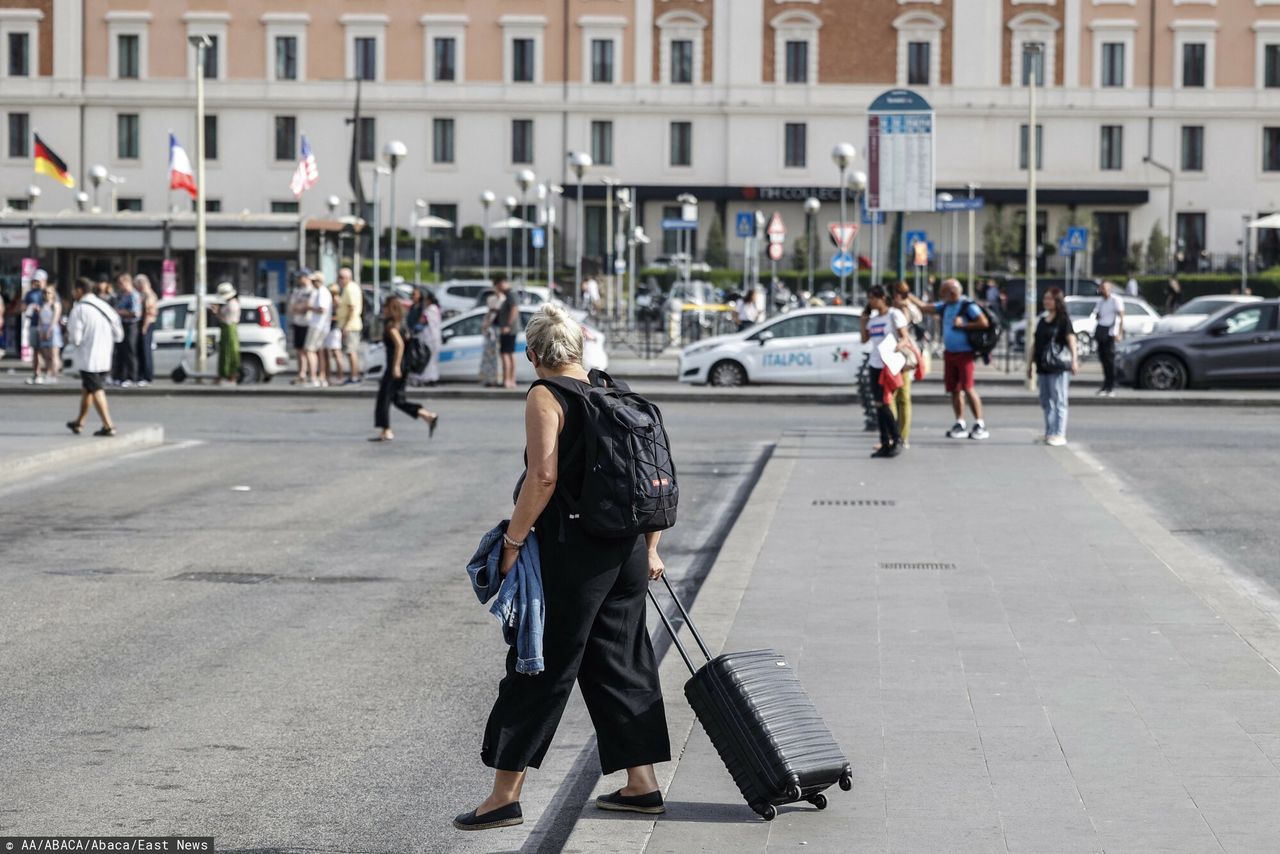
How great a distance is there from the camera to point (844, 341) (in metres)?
29.8

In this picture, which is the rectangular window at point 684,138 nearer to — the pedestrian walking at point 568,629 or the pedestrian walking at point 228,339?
the pedestrian walking at point 228,339

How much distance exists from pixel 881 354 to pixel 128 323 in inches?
595

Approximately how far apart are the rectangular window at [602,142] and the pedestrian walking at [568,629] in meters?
66.4

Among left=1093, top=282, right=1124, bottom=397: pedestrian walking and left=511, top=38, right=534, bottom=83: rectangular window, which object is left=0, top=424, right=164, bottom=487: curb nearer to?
left=1093, top=282, right=1124, bottom=397: pedestrian walking

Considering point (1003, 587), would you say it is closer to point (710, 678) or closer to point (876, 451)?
point (710, 678)

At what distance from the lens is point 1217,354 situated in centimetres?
2894

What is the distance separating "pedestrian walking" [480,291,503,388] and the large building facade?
42.1 meters

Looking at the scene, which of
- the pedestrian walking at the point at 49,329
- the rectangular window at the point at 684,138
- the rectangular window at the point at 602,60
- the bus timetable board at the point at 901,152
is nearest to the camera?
the bus timetable board at the point at 901,152

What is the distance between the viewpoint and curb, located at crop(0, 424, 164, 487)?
16.9 meters

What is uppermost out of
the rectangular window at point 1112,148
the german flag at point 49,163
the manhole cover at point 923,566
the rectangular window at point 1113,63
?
the rectangular window at point 1113,63

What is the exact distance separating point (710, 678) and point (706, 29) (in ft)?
220

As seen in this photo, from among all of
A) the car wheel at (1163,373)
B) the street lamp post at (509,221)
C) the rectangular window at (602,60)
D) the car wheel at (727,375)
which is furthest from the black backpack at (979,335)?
the rectangular window at (602,60)

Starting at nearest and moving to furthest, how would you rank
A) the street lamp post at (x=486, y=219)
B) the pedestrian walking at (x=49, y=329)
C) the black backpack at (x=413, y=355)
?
1. the black backpack at (x=413, y=355)
2. the pedestrian walking at (x=49, y=329)
3. the street lamp post at (x=486, y=219)

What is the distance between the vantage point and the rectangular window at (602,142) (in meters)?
71.6
